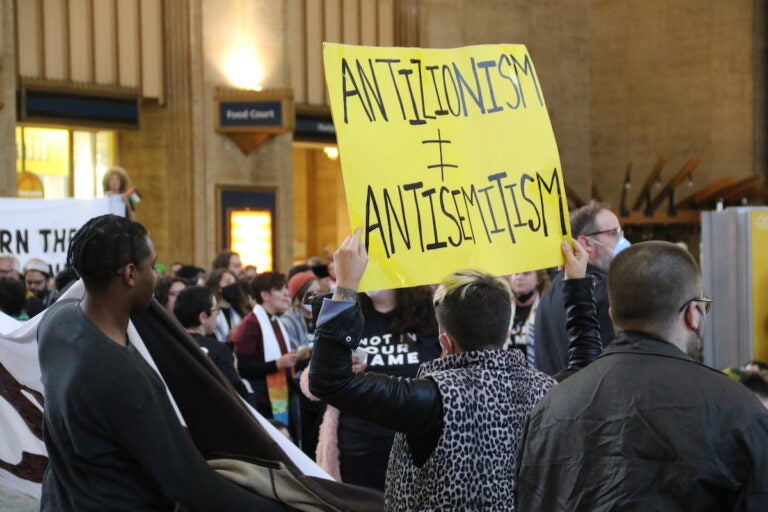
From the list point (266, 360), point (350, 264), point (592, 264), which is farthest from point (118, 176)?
point (350, 264)

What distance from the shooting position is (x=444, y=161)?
12.9 feet

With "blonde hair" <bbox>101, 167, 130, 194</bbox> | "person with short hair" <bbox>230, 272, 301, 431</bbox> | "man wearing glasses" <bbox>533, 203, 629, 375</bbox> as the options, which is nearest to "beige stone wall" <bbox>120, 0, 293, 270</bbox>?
"blonde hair" <bbox>101, 167, 130, 194</bbox>

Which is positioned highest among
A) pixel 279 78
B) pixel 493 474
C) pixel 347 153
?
pixel 279 78

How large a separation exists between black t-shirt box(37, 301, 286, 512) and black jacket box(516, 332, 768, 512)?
870mm

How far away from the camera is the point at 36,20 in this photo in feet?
53.2

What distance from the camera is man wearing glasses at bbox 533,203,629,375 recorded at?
4.86m

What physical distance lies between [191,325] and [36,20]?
1084 cm

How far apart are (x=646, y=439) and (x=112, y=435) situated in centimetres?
133

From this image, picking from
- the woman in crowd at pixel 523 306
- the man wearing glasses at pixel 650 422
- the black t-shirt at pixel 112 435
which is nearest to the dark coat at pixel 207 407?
the black t-shirt at pixel 112 435

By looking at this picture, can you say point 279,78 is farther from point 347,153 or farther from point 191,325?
point 347,153

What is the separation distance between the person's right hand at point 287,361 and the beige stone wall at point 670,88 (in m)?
21.1

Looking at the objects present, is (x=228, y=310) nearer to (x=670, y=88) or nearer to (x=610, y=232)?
(x=610, y=232)

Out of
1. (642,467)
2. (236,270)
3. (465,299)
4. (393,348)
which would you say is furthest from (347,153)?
(236,270)

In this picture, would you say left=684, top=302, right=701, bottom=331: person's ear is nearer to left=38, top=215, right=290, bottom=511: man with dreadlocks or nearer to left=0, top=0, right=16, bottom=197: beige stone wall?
left=38, top=215, right=290, bottom=511: man with dreadlocks
